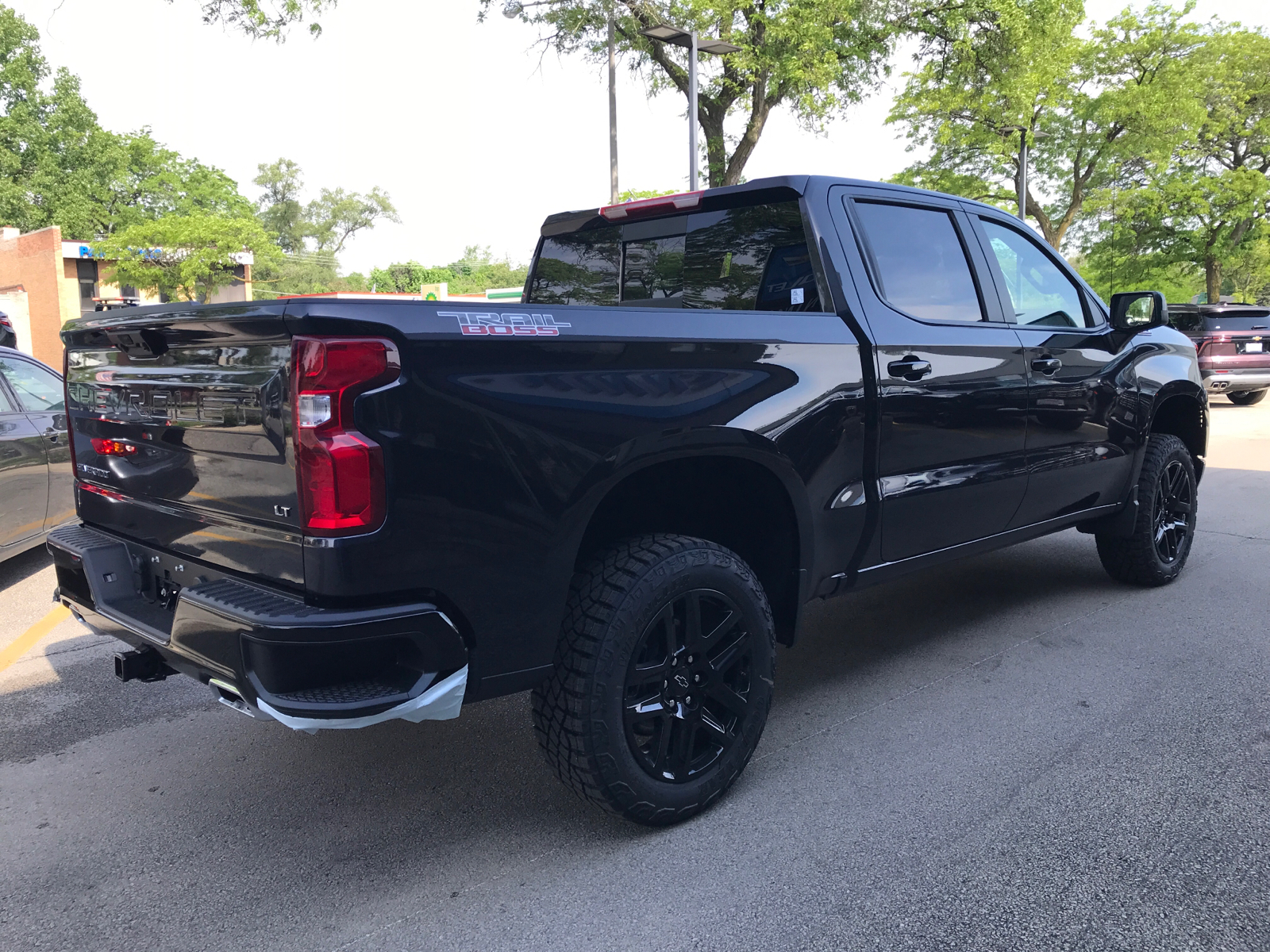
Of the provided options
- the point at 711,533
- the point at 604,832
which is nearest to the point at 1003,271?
the point at 711,533

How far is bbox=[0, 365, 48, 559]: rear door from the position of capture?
568 centimetres

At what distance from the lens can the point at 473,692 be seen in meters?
2.44

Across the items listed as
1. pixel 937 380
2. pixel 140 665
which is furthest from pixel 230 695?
pixel 937 380

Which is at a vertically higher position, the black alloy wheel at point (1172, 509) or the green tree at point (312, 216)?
the green tree at point (312, 216)

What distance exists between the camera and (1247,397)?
18.3 meters

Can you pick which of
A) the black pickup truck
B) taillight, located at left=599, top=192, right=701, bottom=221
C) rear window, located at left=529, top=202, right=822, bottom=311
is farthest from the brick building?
the black pickup truck

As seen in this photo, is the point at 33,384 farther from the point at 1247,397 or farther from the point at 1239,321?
the point at 1247,397

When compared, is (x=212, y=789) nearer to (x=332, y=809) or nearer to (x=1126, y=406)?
(x=332, y=809)

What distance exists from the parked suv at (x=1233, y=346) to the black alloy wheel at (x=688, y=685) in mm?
16225

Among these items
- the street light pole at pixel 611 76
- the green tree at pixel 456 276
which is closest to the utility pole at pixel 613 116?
the street light pole at pixel 611 76

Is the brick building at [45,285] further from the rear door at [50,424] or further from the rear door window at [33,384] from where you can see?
the rear door at [50,424]

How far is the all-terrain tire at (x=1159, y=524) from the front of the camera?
5078 mm

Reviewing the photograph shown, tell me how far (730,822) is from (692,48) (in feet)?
46.8

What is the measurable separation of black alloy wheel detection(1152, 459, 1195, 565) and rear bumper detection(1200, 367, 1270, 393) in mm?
12621
